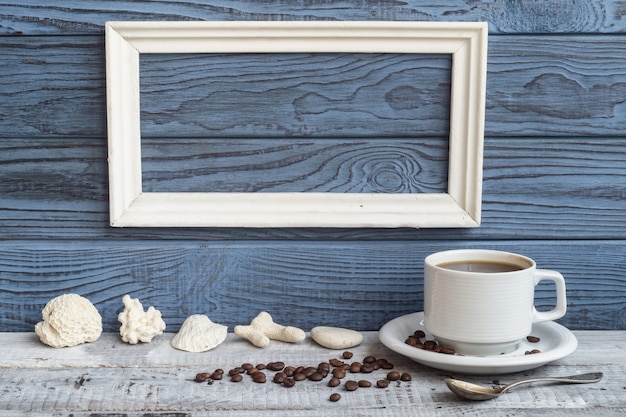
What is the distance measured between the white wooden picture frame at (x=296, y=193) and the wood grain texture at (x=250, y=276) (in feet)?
0.15

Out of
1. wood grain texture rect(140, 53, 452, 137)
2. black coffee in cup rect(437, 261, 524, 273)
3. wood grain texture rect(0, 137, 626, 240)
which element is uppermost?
wood grain texture rect(140, 53, 452, 137)

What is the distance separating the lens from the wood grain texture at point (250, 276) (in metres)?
1.03

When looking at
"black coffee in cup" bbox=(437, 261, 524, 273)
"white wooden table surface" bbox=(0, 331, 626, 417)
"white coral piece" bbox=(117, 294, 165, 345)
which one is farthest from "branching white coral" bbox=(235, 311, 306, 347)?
"black coffee in cup" bbox=(437, 261, 524, 273)

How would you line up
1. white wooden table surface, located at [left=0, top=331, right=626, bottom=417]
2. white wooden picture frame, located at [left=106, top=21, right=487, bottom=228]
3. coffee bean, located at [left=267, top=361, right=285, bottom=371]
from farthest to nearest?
white wooden picture frame, located at [left=106, top=21, right=487, bottom=228] → coffee bean, located at [left=267, top=361, right=285, bottom=371] → white wooden table surface, located at [left=0, top=331, right=626, bottom=417]

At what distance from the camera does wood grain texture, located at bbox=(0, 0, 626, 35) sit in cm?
99

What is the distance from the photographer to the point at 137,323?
964 millimetres

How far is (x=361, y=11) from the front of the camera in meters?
0.99

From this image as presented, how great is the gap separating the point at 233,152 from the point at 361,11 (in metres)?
0.27

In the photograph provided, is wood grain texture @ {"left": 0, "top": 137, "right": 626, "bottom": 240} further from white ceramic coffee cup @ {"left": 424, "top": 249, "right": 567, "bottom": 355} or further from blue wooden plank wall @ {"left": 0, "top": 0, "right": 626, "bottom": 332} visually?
white ceramic coffee cup @ {"left": 424, "top": 249, "right": 567, "bottom": 355}

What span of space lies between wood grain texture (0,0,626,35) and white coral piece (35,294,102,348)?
38 centimetres

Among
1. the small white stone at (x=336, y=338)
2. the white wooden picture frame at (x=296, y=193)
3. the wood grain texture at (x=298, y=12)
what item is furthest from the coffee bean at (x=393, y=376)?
the wood grain texture at (x=298, y=12)

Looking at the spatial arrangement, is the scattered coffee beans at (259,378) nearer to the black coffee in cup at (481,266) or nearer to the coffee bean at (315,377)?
the coffee bean at (315,377)

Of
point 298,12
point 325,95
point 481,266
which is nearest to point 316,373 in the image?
point 481,266

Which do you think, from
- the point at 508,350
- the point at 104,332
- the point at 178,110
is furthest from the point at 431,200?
the point at 104,332
